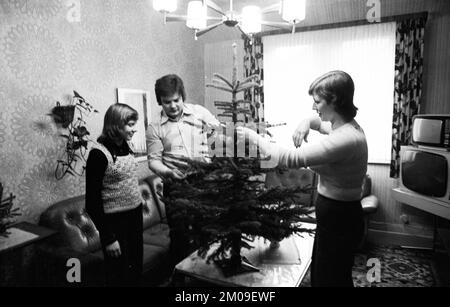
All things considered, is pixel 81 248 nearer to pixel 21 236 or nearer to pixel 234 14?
pixel 21 236

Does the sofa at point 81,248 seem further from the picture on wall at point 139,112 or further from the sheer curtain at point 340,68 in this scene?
the sheer curtain at point 340,68

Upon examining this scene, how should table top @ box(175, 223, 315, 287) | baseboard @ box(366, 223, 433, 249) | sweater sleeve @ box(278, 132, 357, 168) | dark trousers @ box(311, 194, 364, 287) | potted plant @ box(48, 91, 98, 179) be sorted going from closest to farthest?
sweater sleeve @ box(278, 132, 357, 168) < dark trousers @ box(311, 194, 364, 287) < table top @ box(175, 223, 315, 287) < potted plant @ box(48, 91, 98, 179) < baseboard @ box(366, 223, 433, 249)

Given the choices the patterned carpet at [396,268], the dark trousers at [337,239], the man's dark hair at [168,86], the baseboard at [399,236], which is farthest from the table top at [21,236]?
the baseboard at [399,236]

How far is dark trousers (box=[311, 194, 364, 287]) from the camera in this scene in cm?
146

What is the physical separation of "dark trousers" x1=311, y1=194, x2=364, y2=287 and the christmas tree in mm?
107

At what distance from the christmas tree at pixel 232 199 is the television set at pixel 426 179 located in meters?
2.01

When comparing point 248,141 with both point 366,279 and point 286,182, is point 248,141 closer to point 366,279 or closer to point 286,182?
point 366,279

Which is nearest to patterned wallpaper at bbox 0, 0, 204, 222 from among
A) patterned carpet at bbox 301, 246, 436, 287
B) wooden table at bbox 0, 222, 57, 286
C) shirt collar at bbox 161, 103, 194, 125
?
wooden table at bbox 0, 222, 57, 286

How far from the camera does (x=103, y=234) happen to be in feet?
5.82

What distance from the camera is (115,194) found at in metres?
1.82

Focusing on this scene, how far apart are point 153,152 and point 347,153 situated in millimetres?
1261

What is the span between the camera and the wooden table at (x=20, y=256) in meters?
1.69

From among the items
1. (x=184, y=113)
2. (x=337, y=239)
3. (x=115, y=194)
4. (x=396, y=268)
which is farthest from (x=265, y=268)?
(x=396, y=268)

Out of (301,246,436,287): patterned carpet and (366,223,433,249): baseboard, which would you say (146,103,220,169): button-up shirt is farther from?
(366,223,433,249): baseboard
